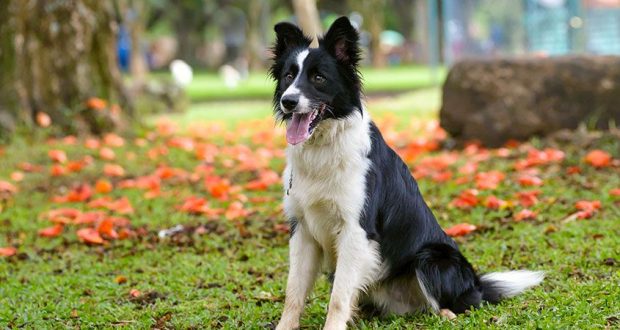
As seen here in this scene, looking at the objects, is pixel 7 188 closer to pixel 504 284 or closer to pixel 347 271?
pixel 347 271

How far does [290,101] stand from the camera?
157 inches

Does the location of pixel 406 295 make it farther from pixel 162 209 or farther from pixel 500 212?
pixel 162 209

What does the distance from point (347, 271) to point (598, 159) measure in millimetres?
4568

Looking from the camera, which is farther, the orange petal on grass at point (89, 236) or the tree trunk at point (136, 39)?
the tree trunk at point (136, 39)

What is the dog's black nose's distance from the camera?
3.99m

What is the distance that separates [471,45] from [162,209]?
15239mm

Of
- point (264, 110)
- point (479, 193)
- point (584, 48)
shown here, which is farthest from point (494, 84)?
point (584, 48)

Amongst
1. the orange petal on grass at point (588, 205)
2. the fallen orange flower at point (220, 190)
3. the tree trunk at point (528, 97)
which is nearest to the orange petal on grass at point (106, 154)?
the fallen orange flower at point (220, 190)

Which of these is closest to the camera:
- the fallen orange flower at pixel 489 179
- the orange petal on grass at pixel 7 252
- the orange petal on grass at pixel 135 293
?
the orange petal on grass at pixel 135 293

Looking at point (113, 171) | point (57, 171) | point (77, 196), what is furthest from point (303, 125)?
point (57, 171)

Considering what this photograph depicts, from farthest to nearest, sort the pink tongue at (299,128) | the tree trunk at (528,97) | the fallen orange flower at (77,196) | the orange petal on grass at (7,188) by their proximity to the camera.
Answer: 1. the tree trunk at (528,97)
2. the orange petal on grass at (7,188)
3. the fallen orange flower at (77,196)
4. the pink tongue at (299,128)

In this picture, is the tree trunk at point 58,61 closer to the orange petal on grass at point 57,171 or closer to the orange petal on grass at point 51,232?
the orange petal on grass at point 57,171

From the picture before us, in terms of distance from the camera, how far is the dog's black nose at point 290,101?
3.99 meters

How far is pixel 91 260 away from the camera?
607 cm
